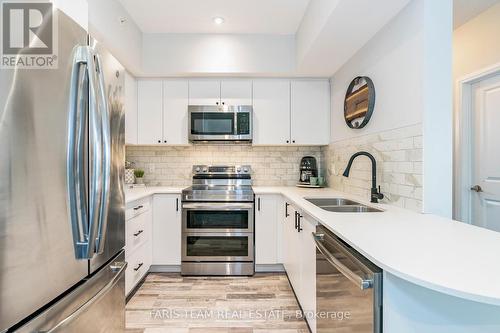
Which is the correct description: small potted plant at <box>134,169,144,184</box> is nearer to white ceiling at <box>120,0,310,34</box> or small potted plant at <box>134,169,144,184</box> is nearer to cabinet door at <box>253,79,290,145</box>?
cabinet door at <box>253,79,290,145</box>

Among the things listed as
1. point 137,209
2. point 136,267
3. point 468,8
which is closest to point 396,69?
point 468,8

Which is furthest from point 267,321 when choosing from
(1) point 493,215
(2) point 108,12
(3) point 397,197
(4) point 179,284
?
(2) point 108,12

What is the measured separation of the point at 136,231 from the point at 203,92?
169 cm

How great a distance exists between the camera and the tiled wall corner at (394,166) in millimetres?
1561

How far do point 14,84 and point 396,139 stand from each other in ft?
6.42

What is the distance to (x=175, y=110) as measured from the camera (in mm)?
2990

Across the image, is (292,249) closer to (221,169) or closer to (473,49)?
(221,169)

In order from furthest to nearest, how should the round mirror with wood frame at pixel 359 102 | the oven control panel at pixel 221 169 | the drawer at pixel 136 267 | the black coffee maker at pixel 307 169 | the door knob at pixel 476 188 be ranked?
the oven control panel at pixel 221 169 → the black coffee maker at pixel 307 169 → the door knob at pixel 476 188 → the drawer at pixel 136 267 → the round mirror with wood frame at pixel 359 102

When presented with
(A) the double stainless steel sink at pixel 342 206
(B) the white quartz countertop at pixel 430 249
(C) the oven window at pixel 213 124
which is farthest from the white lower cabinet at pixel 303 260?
(C) the oven window at pixel 213 124

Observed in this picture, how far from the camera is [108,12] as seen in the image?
2.08 meters

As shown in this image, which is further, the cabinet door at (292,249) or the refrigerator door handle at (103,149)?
the cabinet door at (292,249)

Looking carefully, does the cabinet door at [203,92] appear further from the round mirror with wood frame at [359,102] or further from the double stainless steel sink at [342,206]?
the double stainless steel sink at [342,206]

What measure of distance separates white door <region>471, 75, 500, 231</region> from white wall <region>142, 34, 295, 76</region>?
1.88 metres
